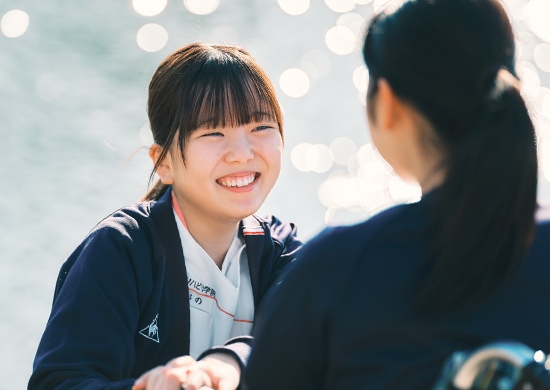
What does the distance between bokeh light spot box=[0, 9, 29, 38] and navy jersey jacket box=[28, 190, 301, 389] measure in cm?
407

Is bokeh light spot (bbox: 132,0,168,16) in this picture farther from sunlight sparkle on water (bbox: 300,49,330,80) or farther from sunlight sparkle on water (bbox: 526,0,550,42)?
sunlight sparkle on water (bbox: 526,0,550,42)

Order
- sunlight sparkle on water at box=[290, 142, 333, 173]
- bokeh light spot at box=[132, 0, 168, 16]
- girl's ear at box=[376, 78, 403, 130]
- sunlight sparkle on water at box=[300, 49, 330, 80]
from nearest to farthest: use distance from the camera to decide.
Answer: girl's ear at box=[376, 78, 403, 130] < sunlight sparkle on water at box=[290, 142, 333, 173] < sunlight sparkle on water at box=[300, 49, 330, 80] < bokeh light spot at box=[132, 0, 168, 16]

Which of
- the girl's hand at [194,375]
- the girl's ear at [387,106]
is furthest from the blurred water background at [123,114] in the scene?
the girl's ear at [387,106]

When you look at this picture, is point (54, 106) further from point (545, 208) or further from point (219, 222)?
point (545, 208)

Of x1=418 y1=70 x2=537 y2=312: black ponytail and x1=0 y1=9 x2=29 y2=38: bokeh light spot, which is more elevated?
x1=0 y1=9 x2=29 y2=38: bokeh light spot

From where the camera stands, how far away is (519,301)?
3.94ft

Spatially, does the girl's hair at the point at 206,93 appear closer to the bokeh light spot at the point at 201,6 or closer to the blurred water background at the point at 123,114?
the blurred water background at the point at 123,114

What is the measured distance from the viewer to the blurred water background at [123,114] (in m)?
4.41

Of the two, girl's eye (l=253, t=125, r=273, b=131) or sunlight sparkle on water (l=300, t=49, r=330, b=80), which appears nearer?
girl's eye (l=253, t=125, r=273, b=131)

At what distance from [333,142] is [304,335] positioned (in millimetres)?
4164

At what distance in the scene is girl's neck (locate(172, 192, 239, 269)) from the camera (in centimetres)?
213

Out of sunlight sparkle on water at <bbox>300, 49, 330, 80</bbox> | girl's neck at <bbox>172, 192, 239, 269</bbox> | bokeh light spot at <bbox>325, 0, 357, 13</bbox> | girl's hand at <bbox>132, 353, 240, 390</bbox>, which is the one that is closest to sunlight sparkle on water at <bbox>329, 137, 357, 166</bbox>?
sunlight sparkle on water at <bbox>300, 49, 330, 80</bbox>

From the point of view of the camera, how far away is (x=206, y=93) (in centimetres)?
207

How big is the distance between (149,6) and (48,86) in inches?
52.1
